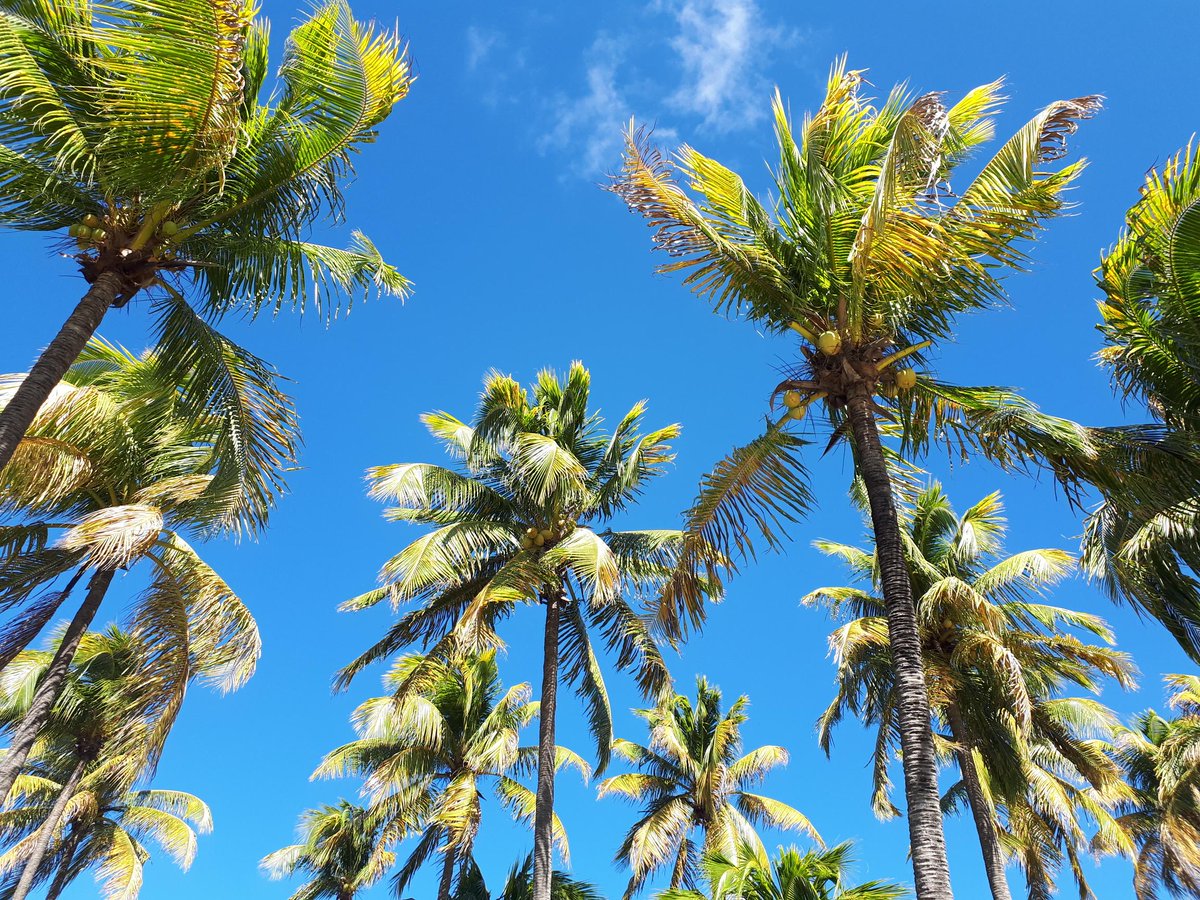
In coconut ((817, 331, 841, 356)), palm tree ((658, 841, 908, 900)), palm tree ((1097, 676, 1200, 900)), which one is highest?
palm tree ((1097, 676, 1200, 900))

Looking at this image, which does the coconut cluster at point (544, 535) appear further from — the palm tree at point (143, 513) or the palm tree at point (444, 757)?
the palm tree at point (143, 513)

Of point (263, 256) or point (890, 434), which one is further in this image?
point (890, 434)

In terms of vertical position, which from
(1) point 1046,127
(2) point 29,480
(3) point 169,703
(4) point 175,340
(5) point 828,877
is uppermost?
(1) point 1046,127

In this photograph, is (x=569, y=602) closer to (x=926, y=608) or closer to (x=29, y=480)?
(x=926, y=608)

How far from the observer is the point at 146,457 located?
11.8m

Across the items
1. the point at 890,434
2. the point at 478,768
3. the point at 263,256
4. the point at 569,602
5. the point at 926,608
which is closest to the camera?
the point at 263,256

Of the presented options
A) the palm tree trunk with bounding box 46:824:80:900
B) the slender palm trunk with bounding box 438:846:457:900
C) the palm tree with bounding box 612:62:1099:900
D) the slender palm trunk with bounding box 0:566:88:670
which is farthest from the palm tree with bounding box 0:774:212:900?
the palm tree with bounding box 612:62:1099:900

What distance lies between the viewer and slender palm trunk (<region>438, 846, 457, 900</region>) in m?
18.5

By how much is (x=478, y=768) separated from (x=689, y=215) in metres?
14.6

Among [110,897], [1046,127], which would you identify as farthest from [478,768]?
[1046,127]

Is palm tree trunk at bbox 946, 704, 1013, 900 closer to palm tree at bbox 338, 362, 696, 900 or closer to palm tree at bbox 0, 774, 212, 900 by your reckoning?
palm tree at bbox 338, 362, 696, 900

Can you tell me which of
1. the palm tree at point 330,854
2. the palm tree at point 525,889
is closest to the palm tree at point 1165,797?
the palm tree at point 525,889

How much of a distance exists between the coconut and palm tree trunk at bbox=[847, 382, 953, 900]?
1.40 ft

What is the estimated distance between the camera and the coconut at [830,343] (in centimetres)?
847
